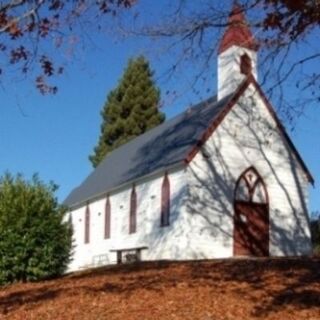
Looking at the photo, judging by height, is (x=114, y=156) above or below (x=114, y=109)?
below

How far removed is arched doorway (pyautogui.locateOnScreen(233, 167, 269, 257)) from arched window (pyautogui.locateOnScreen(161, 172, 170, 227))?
9.71 ft

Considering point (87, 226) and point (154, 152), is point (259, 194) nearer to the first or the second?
point (154, 152)

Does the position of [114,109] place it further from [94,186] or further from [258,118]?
[258,118]

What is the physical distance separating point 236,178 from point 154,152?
5.40m

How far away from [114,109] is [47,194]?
3496 centimetres

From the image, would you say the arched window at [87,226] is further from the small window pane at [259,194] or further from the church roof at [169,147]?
the small window pane at [259,194]

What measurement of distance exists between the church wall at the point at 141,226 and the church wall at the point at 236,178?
740mm

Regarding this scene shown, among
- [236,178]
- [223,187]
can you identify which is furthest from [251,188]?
[223,187]

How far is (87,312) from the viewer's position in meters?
11.6

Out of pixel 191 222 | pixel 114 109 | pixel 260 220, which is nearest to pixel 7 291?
pixel 191 222

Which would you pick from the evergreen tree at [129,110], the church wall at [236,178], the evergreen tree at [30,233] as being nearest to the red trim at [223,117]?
the church wall at [236,178]

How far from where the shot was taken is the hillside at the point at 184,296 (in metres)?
11.0

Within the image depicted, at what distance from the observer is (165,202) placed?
97.9 feet

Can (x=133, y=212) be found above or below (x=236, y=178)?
below
